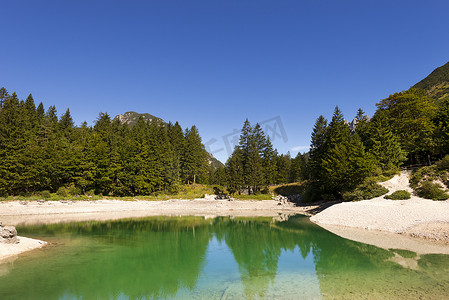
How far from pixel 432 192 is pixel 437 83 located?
15238 centimetres

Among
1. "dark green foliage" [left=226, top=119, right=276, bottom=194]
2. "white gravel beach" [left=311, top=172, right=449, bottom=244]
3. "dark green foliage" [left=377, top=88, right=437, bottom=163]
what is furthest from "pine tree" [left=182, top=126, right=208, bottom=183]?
"dark green foliage" [left=377, top=88, right=437, bottom=163]

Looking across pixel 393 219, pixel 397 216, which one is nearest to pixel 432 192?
pixel 397 216

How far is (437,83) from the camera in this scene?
138500 millimetres

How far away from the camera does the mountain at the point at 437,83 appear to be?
118m

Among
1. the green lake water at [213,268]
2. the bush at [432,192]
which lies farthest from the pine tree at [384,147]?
the green lake water at [213,268]

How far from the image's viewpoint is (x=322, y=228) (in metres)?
31.9

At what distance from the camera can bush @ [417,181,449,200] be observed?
29.8 metres

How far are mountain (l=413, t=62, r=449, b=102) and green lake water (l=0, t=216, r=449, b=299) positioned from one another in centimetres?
13144

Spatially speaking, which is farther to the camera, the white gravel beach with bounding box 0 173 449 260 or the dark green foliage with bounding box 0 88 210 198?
the dark green foliage with bounding box 0 88 210 198

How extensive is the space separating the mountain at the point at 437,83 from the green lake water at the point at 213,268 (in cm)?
13144

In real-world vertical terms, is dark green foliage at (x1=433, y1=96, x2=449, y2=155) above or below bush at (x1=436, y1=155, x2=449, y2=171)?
above

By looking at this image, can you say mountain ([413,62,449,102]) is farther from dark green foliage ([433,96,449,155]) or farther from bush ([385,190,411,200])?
bush ([385,190,411,200])

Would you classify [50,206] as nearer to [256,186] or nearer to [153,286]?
[153,286]

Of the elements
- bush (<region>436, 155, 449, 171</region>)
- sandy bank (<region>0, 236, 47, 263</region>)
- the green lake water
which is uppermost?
bush (<region>436, 155, 449, 171</region>)
